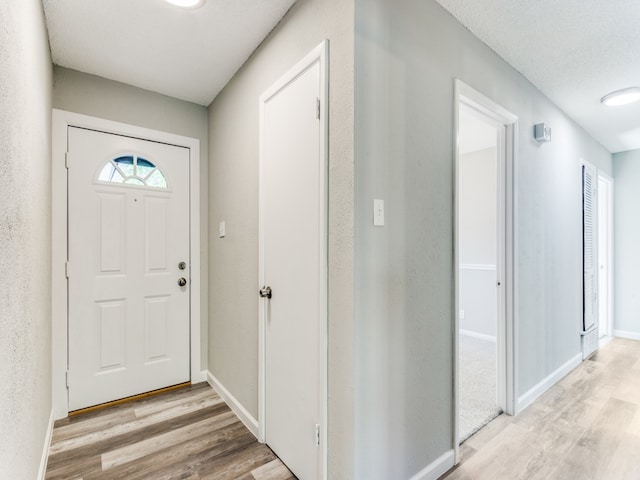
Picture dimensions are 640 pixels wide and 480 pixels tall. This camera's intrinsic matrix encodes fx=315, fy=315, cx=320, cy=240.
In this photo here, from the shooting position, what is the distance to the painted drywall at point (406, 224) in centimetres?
131

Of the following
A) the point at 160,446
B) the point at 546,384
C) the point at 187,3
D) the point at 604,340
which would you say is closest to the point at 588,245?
the point at 604,340

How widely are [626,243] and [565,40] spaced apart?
11.7 ft

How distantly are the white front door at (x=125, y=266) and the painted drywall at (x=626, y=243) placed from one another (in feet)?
17.4

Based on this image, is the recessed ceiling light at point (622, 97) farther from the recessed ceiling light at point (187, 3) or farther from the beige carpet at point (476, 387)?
the recessed ceiling light at point (187, 3)

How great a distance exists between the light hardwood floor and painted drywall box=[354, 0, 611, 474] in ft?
1.07

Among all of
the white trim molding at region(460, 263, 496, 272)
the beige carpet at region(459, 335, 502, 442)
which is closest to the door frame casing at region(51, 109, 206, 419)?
the beige carpet at region(459, 335, 502, 442)

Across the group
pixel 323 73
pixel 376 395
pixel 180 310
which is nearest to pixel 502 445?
pixel 376 395

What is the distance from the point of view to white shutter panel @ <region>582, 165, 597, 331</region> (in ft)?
10.5

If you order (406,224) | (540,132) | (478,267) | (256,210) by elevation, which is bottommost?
(478,267)

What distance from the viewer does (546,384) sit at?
2.56 metres

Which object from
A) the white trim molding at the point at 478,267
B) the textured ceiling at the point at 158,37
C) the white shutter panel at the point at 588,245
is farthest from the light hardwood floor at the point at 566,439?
the textured ceiling at the point at 158,37

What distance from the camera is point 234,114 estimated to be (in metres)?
2.33

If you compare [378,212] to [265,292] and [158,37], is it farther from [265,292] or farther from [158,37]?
[158,37]

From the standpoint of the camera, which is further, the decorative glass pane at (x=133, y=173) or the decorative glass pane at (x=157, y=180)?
the decorative glass pane at (x=157, y=180)
